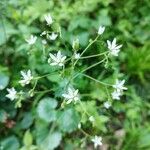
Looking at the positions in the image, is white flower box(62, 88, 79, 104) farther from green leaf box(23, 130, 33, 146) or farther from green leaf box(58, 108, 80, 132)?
green leaf box(23, 130, 33, 146)

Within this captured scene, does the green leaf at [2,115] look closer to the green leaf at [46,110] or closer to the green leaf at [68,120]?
the green leaf at [46,110]

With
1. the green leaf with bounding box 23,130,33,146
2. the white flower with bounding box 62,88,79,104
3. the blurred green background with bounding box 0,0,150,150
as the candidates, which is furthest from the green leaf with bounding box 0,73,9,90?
the white flower with bounding box 62,88,79,104

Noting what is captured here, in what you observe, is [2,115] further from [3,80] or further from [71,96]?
[71,96]

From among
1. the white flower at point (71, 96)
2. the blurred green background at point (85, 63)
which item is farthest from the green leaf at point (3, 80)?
the white flower at point (71, 96)

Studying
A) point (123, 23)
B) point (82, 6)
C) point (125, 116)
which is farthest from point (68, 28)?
point (125, 116)

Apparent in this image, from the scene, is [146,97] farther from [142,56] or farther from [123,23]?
[123,23]
